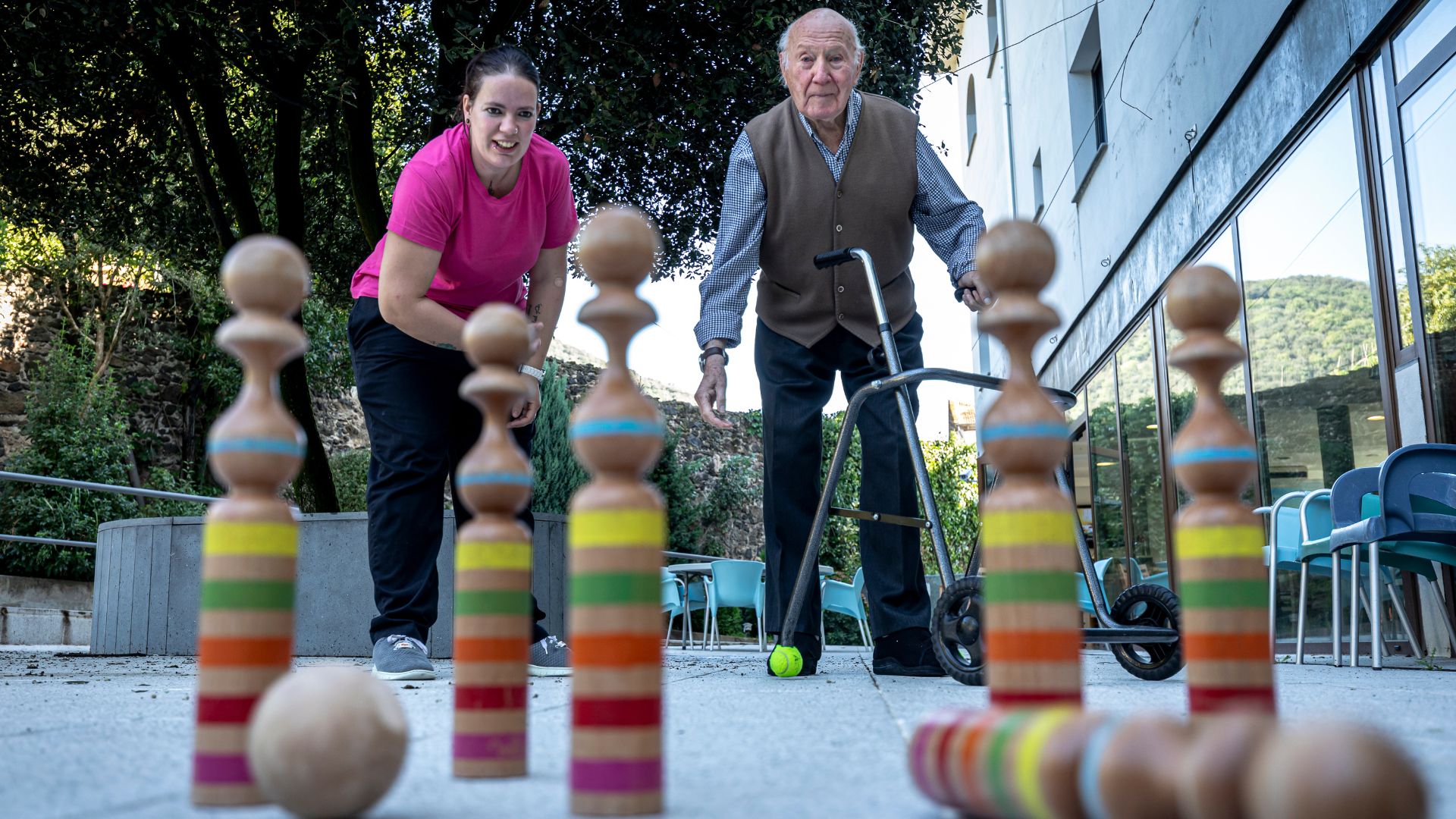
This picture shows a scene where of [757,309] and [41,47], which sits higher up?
[41,47]

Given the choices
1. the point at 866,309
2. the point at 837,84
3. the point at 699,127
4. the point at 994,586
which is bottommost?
the point at 994,586

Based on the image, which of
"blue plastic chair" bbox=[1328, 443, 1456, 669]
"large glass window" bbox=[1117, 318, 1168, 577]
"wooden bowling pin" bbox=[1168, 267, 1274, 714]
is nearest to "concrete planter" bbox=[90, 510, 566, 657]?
"blue plastic chair" bbox=[1328, 443, 1456, 669]

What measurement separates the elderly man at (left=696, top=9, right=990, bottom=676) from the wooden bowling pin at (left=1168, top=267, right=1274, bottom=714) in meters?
2.00

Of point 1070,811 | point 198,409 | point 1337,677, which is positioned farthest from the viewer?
point 198,409

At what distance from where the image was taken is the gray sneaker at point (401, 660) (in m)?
2.59

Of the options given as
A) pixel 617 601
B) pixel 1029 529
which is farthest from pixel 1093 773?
pixel 617 601

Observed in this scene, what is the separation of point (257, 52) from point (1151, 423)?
633cm

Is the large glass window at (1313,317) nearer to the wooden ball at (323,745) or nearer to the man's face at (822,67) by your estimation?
the man's face at (822,67)

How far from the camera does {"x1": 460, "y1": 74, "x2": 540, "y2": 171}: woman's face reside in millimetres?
2746

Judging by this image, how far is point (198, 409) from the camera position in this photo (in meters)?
12.5

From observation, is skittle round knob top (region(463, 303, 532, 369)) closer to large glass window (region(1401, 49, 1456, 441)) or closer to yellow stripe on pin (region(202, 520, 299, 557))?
yellow stripe on pin (region(202, 520, 299, 557))

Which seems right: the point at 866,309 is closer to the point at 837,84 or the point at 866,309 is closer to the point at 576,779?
the point at 837,84

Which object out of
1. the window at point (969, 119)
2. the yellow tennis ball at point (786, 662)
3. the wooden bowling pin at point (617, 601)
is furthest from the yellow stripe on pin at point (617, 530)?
the window at point (969, 119)

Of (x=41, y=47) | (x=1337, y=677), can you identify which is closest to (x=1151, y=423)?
(x=1337, y=677)
